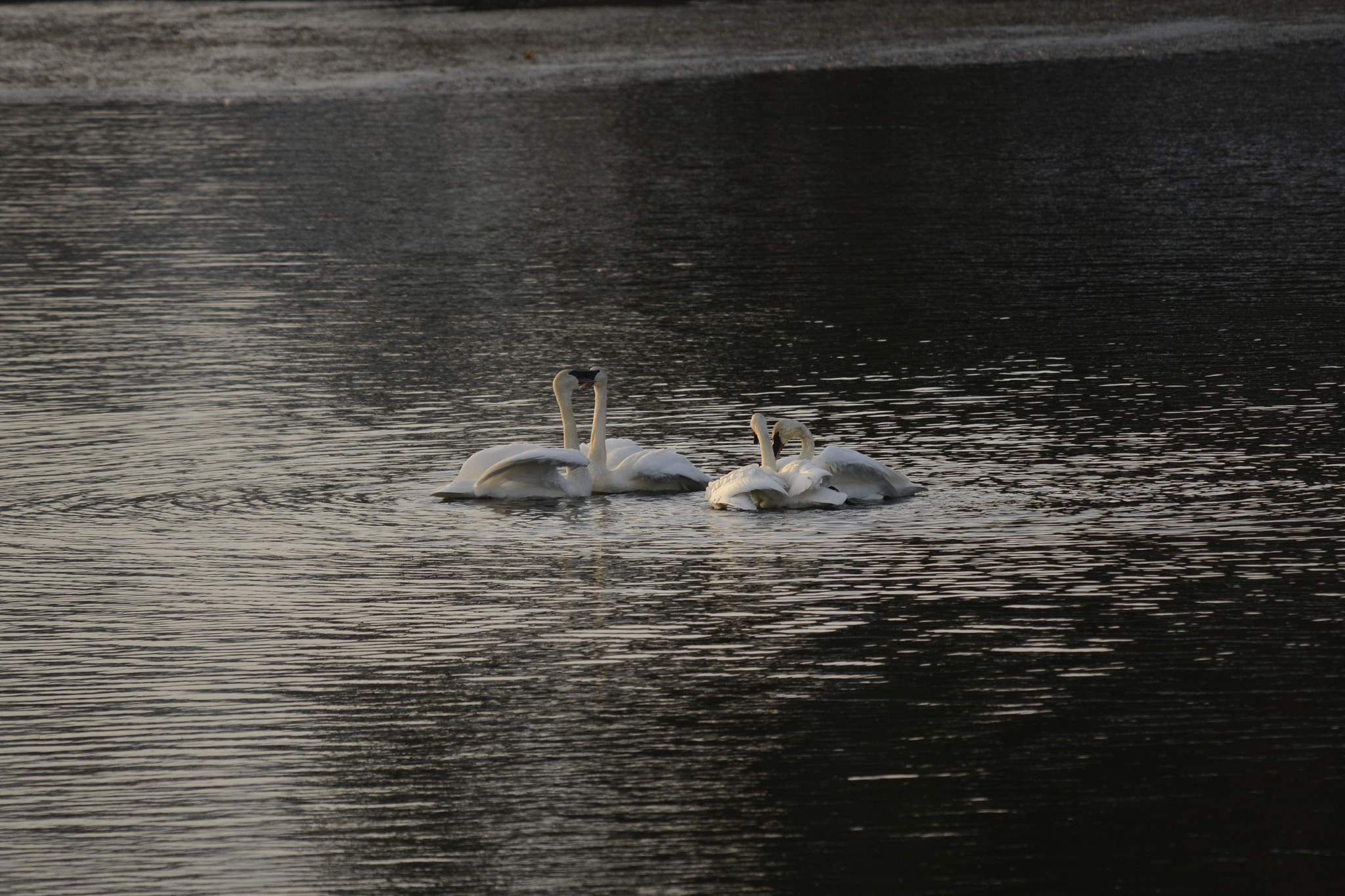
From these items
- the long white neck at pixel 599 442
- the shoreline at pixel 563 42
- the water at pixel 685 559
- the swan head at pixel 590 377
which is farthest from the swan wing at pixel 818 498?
the shoreline at pixel 563 42

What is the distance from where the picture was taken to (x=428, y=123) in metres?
32.0

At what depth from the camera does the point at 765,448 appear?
11930 mm

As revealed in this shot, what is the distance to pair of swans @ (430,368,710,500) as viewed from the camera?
12.1 metres

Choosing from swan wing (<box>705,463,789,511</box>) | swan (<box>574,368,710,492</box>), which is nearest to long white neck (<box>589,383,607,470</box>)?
swan (<box>574,368,710,492</box>)

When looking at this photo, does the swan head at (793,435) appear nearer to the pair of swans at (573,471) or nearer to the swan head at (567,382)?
the pair of swans at (573,471)

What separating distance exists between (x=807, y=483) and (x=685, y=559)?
46.5 inches

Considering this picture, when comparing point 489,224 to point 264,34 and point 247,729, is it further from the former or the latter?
point 264,34

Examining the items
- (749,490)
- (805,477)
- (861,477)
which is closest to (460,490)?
(749,490)

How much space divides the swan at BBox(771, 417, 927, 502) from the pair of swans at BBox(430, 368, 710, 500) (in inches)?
25.2

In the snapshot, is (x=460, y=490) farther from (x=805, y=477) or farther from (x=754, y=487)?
(x=805, y=477)

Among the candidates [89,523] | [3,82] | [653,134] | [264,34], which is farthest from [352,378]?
[264,34]

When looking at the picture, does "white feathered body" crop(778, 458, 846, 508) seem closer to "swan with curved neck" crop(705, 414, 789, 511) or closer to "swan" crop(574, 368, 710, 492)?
"swan with curved neck" crop(705, 414, 789, 511)

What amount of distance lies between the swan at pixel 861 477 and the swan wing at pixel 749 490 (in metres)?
0.29

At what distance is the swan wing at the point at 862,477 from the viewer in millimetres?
11586
